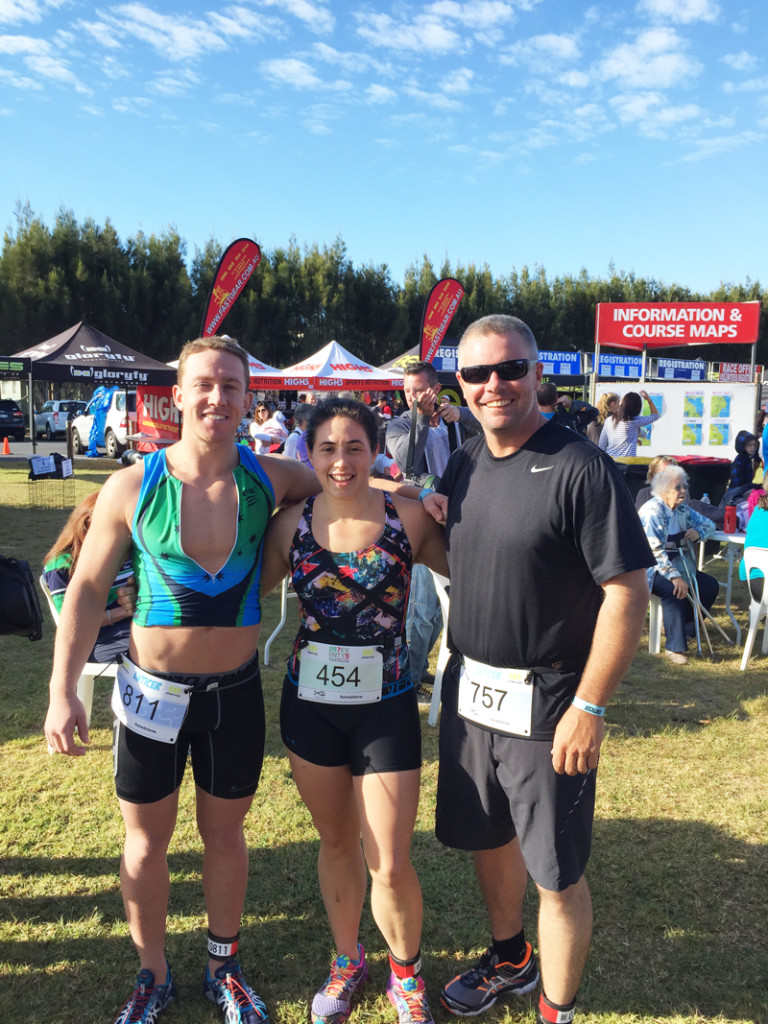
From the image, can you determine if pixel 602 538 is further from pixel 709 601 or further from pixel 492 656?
pixel 709 601

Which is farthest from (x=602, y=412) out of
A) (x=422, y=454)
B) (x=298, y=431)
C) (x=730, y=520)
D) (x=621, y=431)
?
(x=422, y=454)

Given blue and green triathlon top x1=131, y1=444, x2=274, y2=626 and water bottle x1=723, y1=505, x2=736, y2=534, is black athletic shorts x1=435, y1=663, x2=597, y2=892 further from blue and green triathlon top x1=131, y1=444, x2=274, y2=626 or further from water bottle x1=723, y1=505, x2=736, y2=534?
water bottle x1=723, y1=505, x2=736, y2=534

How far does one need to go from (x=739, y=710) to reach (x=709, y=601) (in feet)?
5.31

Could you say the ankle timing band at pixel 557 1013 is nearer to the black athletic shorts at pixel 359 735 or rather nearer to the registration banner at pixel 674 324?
the black athletic shorts at pixel 359 735

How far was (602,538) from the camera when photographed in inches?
72.4

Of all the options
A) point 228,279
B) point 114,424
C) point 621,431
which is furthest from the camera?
point 114,424

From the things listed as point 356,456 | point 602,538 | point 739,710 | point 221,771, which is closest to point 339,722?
point 221,771

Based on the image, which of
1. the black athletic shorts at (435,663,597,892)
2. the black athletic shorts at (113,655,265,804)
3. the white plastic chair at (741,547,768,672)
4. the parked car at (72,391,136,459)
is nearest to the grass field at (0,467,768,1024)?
the black athletic shorts at (435,663,597,892)

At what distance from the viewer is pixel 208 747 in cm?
216

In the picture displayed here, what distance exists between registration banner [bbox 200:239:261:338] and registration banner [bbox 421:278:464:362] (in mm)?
1947

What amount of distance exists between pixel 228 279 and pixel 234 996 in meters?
5.84

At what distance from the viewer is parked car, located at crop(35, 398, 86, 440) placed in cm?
2600

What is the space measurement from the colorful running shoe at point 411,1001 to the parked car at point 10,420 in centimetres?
2701

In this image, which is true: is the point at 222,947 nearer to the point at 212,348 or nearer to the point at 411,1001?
the point at 411,1001
